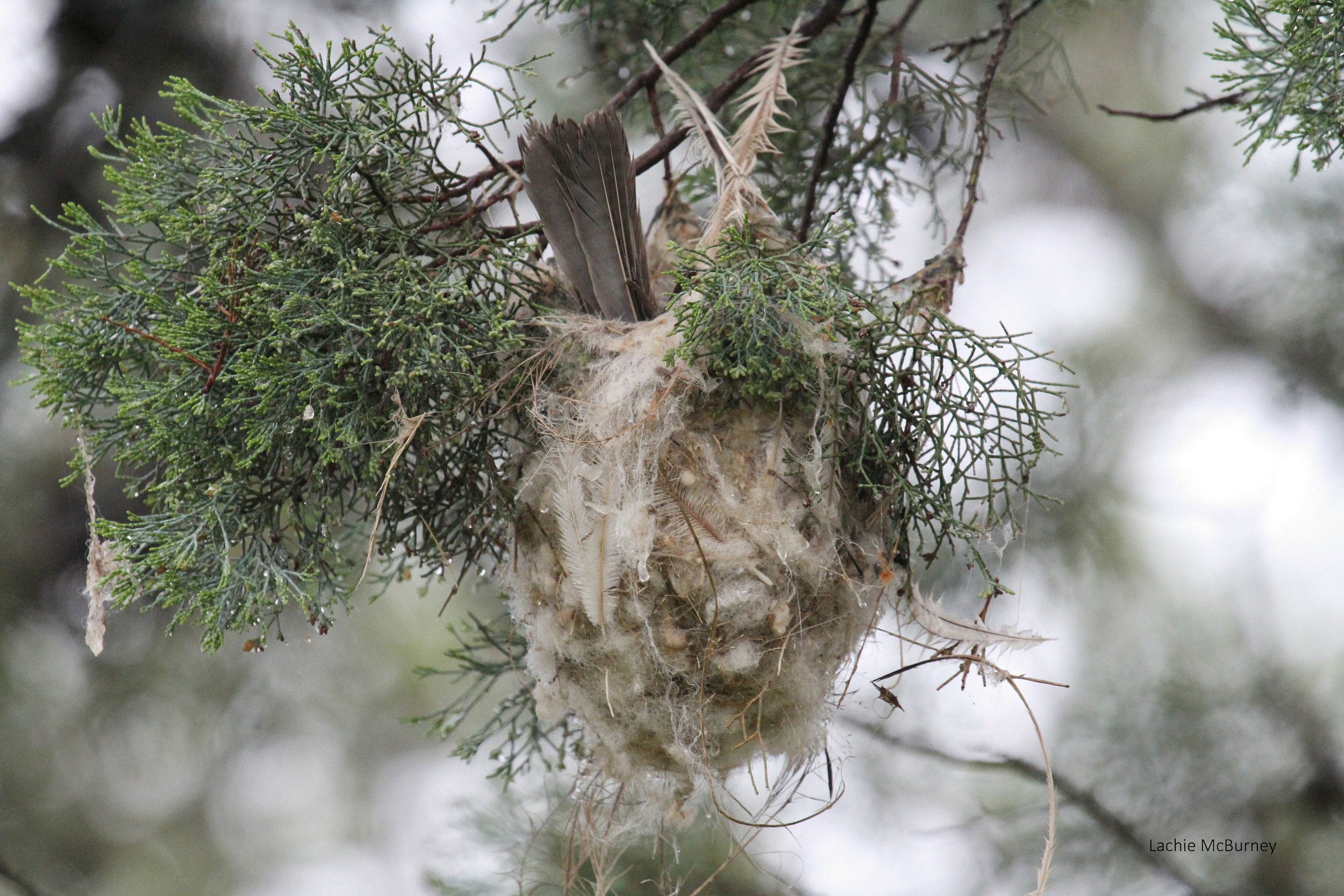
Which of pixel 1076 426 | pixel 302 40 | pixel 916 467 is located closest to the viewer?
pixel 302 40

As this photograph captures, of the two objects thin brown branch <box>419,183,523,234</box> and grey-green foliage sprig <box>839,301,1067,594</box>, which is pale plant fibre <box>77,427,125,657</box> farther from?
grey-green foliage sprig <box>839,301,1067,594</box>

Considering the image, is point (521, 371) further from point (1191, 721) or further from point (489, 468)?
point (1191, 721)

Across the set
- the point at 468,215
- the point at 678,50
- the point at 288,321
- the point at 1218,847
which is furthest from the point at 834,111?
the point at 1218,847

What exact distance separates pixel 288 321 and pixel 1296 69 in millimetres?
1116

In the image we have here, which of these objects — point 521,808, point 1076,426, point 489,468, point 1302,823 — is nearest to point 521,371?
point 489,468

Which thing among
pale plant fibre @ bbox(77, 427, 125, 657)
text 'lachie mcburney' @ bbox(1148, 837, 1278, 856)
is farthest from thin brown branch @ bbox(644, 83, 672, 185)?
text 'lachie mcburney' @ bbox(1148, 837, 1278, 856)

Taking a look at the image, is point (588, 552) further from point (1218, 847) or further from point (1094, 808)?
point (1218, 847)

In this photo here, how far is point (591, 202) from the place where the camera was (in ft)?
3.50

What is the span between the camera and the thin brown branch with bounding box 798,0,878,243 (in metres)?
1.41

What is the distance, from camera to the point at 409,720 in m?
1.44

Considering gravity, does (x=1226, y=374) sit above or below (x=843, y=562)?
above

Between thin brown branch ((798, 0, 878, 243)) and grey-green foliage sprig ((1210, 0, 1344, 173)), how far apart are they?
0.45m

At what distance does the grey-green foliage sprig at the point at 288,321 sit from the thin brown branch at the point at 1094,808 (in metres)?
0.97

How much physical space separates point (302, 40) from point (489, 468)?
48 centimetres
